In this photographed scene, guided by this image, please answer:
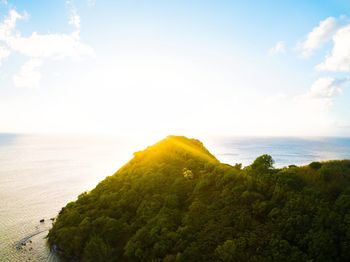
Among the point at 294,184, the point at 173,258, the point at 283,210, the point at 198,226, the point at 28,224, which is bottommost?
the point at 28,224

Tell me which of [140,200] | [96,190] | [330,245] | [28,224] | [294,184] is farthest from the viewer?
[28,224]

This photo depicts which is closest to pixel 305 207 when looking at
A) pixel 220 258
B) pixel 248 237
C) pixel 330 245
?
pixel 330 245

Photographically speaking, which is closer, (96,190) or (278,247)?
(278,247)

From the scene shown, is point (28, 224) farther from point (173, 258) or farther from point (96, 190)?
point (173, 258)

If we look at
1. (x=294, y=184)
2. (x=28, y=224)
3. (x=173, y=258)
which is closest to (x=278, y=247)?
(x=294, y=184)

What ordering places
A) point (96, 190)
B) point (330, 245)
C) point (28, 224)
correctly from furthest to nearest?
point (28, 224)
point (96, 190)
point (330, 245)

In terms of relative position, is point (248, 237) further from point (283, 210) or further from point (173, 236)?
point (173, 236)

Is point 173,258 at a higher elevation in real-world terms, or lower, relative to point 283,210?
lower
